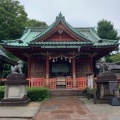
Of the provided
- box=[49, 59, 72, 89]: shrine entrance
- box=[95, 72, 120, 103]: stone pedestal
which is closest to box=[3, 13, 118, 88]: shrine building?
box=[49, 59, 72, 89]: shrine entrance

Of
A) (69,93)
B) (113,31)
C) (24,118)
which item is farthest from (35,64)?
(113,31)

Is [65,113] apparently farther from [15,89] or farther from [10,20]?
[10,20]

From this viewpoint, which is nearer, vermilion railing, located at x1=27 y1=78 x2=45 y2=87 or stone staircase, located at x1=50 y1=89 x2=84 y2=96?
stone staircase, located at x1=50 y1=89 x2=84 y2=96

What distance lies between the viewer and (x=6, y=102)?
35.7ft

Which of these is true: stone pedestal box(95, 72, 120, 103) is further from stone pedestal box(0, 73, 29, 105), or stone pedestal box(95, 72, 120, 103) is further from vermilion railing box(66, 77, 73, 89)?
vermilion railing box(66, 77, 73, 89)

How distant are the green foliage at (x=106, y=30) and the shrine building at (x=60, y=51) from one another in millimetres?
28027

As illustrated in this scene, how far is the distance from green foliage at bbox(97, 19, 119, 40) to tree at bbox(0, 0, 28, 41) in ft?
65.6

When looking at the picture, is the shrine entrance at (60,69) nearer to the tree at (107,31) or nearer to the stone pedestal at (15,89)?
the stone pedestal at (15,89)

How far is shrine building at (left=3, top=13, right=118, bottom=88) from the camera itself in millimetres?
17625

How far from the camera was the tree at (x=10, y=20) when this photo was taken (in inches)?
1320

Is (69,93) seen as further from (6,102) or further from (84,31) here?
(84,31)

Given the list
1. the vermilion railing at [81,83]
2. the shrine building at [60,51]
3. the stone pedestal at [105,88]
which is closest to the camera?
the stone pedestal at [105,88]

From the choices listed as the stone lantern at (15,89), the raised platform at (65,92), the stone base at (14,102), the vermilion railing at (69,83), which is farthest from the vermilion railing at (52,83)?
the stone base at (14,102)

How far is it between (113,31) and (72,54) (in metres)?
31.8
